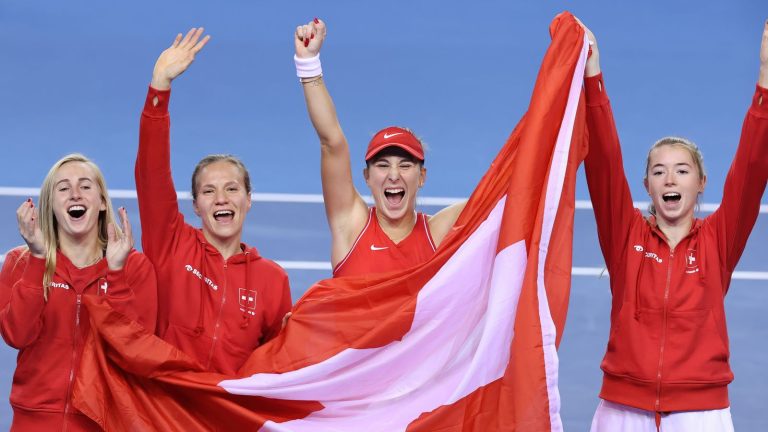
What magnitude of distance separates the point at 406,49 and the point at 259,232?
12.1 feet

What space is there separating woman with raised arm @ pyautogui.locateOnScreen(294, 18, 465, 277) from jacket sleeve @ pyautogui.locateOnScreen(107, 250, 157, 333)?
918 millimetres

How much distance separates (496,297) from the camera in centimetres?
541

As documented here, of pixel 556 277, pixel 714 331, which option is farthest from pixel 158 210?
pixel 714 331

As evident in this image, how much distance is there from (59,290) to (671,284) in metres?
2.80

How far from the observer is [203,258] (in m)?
6.03

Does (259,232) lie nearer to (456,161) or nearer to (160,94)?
(456,161)

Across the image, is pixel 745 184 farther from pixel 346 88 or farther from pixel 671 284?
pixel 346 88

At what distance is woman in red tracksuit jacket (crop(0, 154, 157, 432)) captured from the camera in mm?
5547

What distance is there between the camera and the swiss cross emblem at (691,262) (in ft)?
19.6

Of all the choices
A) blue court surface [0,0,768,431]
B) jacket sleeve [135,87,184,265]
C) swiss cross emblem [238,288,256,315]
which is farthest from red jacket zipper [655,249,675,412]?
blue court surface [0,0,768,431]

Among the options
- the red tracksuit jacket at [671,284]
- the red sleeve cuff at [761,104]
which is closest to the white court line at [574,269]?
the red tracksuit jacket at [671,284]

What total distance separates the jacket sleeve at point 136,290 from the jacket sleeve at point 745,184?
104 inches

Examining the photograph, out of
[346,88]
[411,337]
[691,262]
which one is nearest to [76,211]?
[411,337]

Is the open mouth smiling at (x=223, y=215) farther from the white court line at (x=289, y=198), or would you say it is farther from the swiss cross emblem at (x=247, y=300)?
the white court line at (x=289, y=198)
